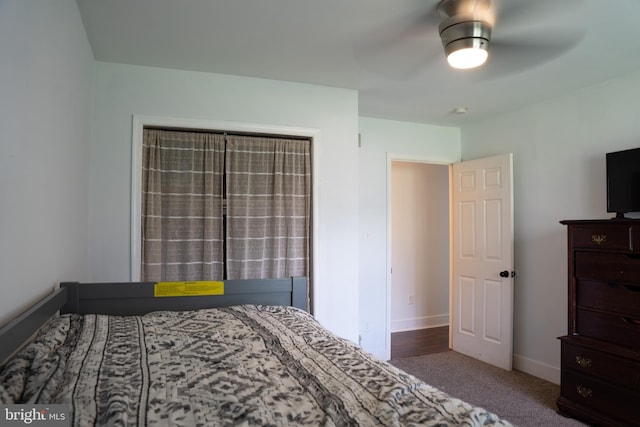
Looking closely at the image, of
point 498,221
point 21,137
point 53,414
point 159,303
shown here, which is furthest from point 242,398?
point 498,221

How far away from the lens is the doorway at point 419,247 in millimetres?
5070

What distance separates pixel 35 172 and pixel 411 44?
2043 mm

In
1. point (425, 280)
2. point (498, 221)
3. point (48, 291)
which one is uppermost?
point (498, 221)

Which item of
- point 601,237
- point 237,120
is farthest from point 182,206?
point 601,237

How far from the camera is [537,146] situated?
349 cm

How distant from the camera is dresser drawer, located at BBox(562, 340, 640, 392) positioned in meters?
2.34

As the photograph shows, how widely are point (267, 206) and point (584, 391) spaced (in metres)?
2.57

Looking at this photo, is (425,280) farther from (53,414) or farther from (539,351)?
(53,414)

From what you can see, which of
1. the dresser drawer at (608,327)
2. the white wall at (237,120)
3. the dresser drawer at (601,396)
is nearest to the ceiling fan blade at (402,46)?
the white wall at (237,120)

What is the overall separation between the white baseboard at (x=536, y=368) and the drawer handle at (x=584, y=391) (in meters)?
0.69

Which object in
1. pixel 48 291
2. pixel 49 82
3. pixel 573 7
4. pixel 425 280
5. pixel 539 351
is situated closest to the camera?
pixel 49 82

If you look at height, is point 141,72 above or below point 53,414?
above

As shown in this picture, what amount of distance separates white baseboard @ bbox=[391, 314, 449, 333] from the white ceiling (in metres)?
3.04

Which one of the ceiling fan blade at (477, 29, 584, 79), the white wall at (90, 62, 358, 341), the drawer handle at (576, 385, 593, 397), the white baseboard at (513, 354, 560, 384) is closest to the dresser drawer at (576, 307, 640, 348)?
the drawer handle at (576, 385, 593, 397)
